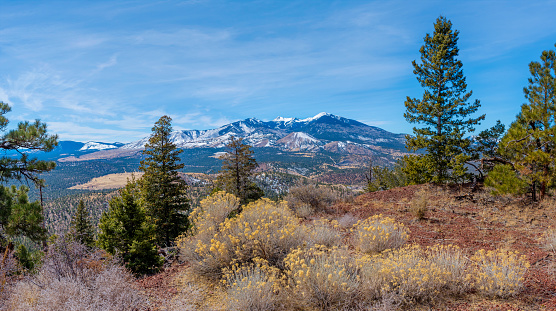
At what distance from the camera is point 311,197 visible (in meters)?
13.8

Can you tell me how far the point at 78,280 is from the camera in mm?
4395

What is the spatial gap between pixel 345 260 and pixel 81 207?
1343 inches

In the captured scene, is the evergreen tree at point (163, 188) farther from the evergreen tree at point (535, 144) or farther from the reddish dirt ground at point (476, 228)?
the evergreen tree at point (535, 144)

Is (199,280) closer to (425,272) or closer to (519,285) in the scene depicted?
(425,272)

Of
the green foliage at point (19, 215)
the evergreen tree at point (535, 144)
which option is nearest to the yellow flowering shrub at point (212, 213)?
the green foliage at point (19, 215)

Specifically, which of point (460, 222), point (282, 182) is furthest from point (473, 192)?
point (282, 182)

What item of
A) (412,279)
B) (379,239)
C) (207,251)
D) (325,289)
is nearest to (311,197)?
(379,239)

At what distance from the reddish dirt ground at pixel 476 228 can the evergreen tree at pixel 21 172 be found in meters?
6.58

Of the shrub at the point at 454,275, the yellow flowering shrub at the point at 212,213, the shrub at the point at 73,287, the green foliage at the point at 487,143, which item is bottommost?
the shrub at the point at 454,275

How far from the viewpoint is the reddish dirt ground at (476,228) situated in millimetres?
4148

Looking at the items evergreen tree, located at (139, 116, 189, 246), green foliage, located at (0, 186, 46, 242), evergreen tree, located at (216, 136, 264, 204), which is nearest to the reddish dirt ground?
green foliage, located at (0, 186, 46, 242)

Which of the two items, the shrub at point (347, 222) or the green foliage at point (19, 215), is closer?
the green foliage at point (19, 215)

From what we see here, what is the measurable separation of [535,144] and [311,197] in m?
9.89

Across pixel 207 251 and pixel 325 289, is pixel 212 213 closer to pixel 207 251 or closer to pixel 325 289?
pixel 207 251
